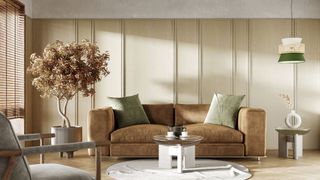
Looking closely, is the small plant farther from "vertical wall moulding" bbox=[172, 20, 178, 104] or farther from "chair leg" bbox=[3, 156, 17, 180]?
"chair leg" bbox=[3, 156, 17, 180]

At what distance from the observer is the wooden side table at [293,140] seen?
219 inches

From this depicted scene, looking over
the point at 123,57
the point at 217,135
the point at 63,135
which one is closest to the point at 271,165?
the point at 217,135

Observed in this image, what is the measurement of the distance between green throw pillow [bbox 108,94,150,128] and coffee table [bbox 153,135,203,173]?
1034mm

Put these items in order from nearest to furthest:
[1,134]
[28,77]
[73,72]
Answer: [1,134] < [73,72] < [28,77]

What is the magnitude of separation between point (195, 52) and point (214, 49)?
1.09 ft

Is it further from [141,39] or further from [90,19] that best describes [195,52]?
[90,19]

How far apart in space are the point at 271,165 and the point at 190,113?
158 centimetres

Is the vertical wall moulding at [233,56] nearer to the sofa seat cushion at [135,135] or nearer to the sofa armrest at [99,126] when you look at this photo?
the sofa seat cushion at [135,135]

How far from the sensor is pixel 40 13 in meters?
6.50

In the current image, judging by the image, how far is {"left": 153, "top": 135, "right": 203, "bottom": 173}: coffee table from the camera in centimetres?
439

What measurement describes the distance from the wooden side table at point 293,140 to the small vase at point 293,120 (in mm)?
130

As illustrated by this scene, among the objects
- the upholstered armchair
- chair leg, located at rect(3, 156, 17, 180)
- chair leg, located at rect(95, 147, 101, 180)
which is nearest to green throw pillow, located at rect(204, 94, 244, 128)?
chair leg, located at rect(95, 147, 101, 180)

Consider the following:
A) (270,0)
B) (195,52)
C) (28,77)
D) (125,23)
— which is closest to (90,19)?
(125,23)

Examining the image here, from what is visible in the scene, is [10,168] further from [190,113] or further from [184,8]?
[184,8]
